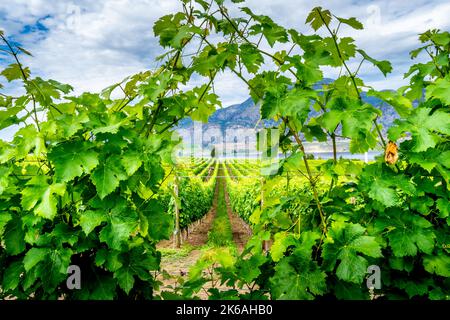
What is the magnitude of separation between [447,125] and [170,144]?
1.37 m


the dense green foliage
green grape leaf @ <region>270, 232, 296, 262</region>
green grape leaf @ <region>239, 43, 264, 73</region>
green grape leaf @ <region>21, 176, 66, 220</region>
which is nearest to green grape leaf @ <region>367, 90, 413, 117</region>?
the dense green foliage

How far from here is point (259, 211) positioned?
236 cm

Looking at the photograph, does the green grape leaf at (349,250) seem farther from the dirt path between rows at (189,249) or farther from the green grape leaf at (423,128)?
the dirt path between rows at (189,249)

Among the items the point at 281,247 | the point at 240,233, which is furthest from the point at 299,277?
the point at 240,233

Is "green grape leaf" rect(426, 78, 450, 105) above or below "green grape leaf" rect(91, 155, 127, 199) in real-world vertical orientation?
above

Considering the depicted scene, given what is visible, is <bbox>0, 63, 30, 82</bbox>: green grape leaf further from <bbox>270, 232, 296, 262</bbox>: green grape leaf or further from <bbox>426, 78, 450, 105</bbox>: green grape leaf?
<bbox>426, 78, 450, 105</bbox>: green grape leaf

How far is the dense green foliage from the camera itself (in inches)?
65.2

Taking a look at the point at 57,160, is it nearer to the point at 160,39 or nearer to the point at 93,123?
the point at 93,123

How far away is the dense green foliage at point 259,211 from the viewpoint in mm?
1655

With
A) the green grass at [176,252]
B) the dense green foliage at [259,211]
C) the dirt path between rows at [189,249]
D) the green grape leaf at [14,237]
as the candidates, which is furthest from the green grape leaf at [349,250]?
the green grass at [176,252]

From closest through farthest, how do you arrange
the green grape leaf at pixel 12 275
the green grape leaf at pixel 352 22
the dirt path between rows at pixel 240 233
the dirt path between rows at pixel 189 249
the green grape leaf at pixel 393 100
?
1. the green grape leaf at pixel 12 275
2. the green grape leaf at pixel 393 100
3. the green grape leaf at pixel 352 22
4. the dirt path between rows at pixel 189 249
5. the dirt path between rows at pixel 240 233

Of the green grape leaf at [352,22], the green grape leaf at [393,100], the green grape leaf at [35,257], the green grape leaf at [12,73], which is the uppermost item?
the green grape leaf at [352,22]

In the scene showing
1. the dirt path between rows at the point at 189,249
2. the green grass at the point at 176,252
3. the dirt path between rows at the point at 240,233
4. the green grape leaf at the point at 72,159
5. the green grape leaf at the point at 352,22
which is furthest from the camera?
the dirt path between rows at the point at 240,233

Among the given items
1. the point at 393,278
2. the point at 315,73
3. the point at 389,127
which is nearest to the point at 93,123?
the point at 315,73
